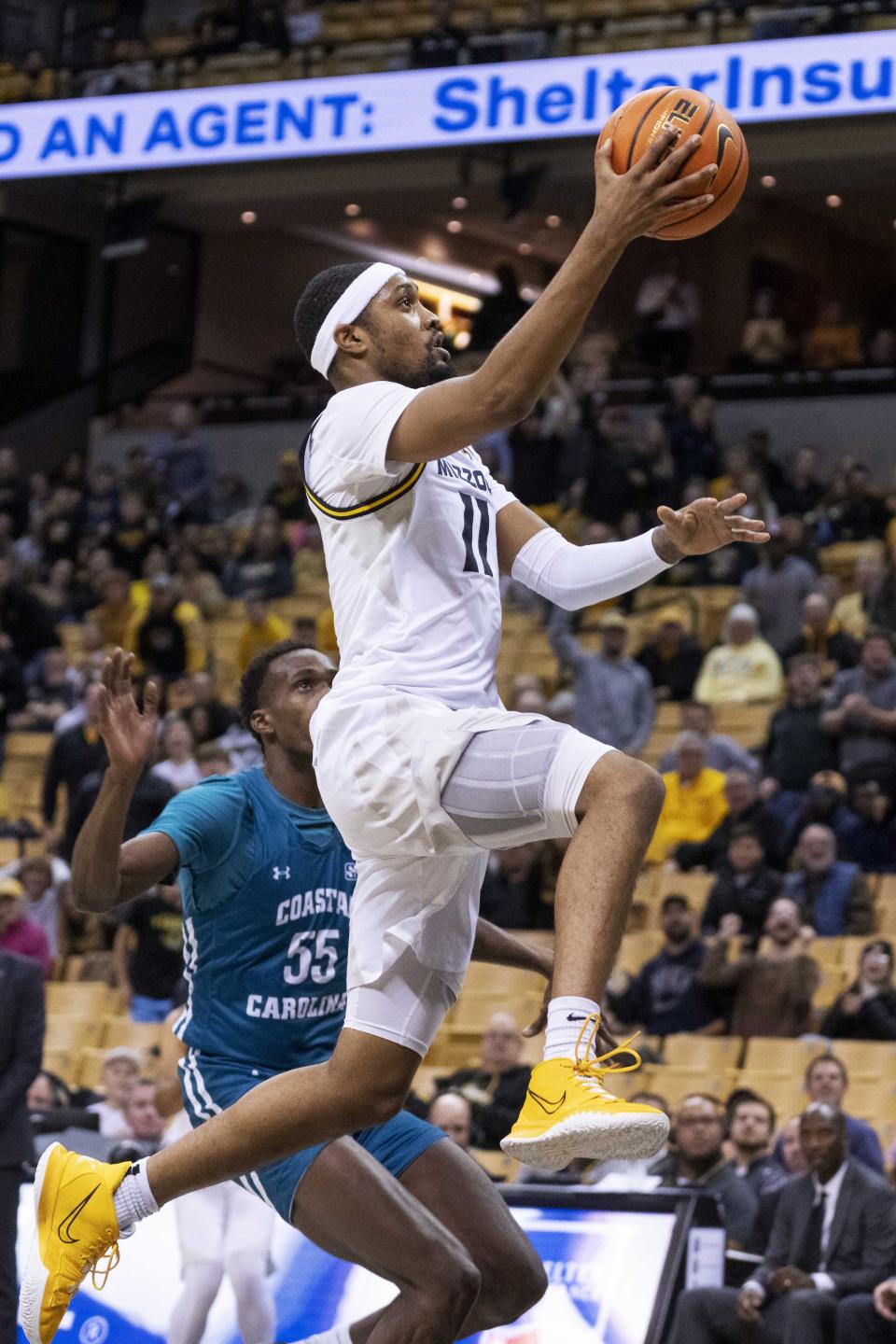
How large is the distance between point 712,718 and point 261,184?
32.5 feet

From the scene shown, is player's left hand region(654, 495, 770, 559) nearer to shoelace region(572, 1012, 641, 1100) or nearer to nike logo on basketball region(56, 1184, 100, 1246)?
shoelace region(572, 1012, 641, 1100)

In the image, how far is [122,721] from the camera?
5219 mm

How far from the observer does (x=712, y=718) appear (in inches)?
536

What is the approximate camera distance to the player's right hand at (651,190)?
4180mm

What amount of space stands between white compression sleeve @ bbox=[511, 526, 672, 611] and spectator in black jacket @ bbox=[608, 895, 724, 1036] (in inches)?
240

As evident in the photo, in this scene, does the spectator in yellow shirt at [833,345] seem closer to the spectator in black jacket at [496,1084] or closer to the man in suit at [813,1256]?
the spectator in black jacket at [496,1084]

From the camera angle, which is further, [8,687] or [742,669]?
[8,687]

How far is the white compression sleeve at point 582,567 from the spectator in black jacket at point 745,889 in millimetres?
6454

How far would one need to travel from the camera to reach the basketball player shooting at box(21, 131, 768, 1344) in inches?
166

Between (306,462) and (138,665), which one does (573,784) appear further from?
(138,665)

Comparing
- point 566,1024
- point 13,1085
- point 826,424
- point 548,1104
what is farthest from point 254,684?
point 826,424

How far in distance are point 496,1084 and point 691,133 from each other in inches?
255

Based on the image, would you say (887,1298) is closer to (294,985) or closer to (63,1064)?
Answer: (294,985)

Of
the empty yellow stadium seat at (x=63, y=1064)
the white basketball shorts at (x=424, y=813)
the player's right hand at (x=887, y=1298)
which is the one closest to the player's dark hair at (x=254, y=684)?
the white basketball shorts at (x=424, y=813)
